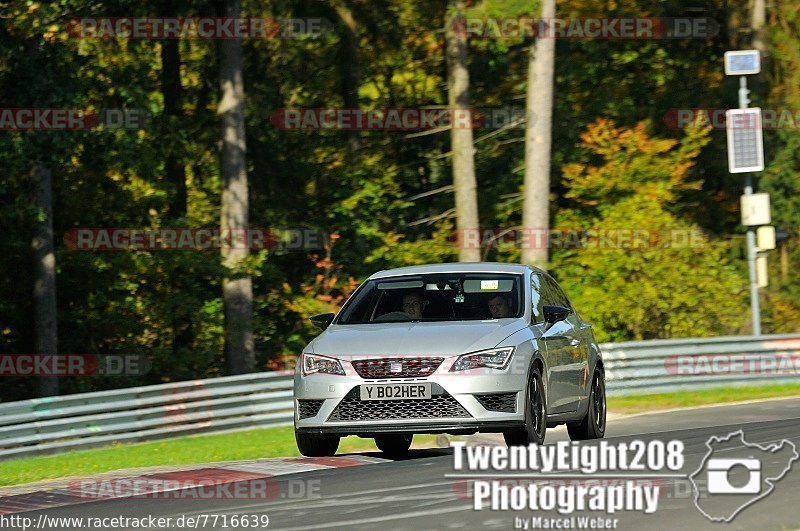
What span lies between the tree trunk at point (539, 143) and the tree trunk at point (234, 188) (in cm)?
717

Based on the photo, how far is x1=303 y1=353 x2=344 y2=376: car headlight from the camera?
1355 centimetres

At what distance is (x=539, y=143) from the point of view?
31.4 m

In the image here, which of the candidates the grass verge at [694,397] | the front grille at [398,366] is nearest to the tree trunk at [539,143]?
the grass verge at [694,397]

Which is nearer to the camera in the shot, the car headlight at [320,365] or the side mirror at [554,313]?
the car headlight at [320,365]

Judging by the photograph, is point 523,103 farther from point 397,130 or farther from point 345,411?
point 345,411

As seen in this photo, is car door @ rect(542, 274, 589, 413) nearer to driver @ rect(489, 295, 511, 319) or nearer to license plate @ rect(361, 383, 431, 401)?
driver @ rect(489, 295, 511, 319)

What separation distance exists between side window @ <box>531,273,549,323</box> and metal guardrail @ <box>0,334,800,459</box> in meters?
10.7

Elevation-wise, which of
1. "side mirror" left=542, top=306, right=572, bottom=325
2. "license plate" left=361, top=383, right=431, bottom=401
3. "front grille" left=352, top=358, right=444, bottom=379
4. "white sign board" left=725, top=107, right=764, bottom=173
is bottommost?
"license plate" left=361, top=383, right=431, bottom=401

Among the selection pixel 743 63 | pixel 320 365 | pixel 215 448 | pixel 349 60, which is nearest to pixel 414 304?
pixel 320 365

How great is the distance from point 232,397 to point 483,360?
13.7 m

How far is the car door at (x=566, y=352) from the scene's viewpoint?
14633 mm

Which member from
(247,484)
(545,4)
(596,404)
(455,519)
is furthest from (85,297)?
(455,519)

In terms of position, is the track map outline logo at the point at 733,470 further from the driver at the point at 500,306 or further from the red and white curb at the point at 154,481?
the red and white curb at the point at 154,481

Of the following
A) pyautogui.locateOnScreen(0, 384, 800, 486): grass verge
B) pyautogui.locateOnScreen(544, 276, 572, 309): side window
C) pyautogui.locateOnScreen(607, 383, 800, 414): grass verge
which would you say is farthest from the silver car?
pyautogui.locateOnScreen(607, 383, 800, 414): grass verge
